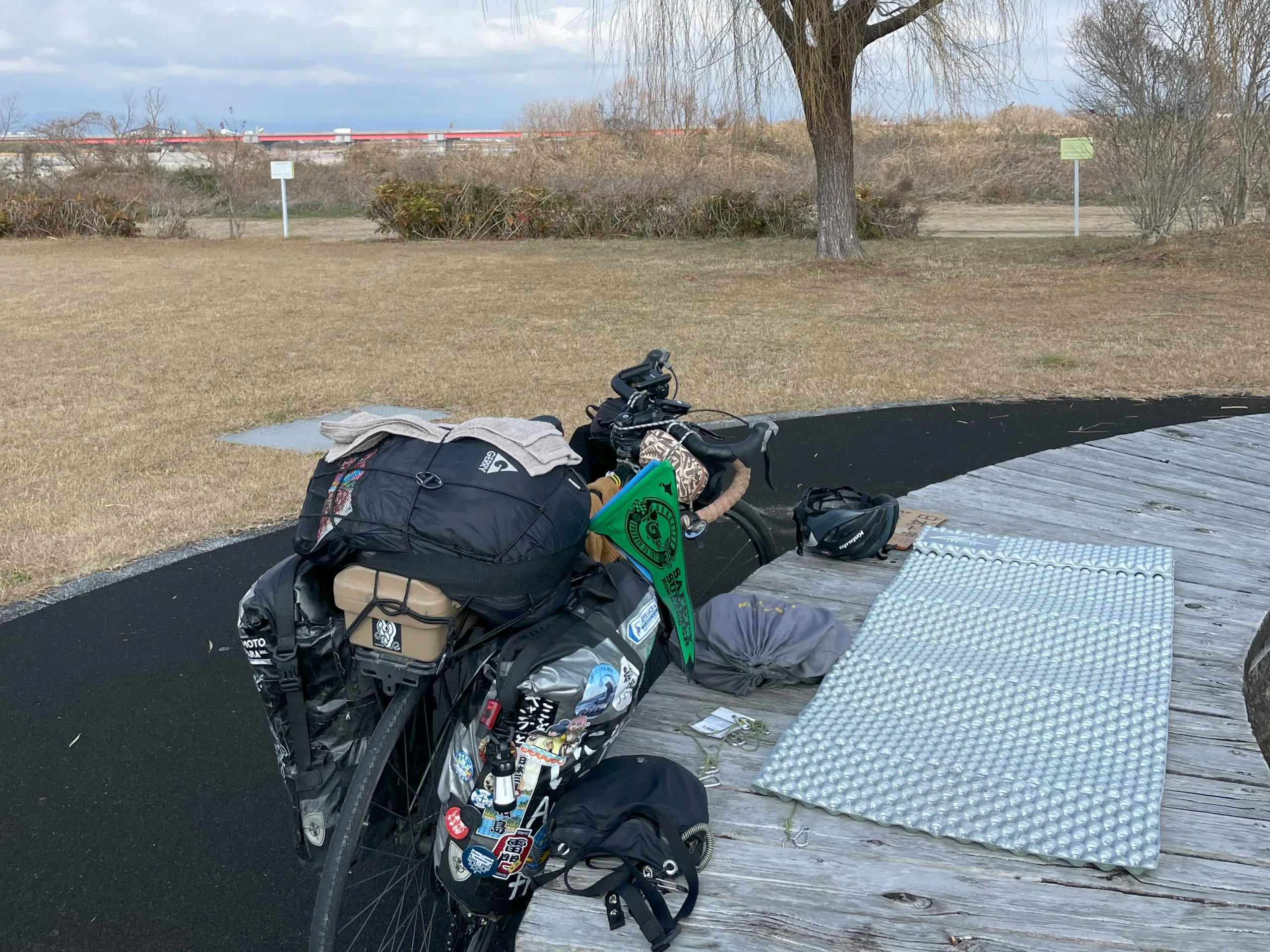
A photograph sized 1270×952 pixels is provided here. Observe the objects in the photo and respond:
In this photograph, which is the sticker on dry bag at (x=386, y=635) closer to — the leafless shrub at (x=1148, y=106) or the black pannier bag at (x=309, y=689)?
the black pannier bag at (x=309, y=689)

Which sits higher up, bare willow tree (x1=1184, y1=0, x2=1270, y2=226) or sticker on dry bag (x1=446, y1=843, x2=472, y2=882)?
bare willow tree (x1=1184, y1=0, x2=1270, y2=226)

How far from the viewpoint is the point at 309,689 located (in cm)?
202

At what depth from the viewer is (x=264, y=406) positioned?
7.23 metres

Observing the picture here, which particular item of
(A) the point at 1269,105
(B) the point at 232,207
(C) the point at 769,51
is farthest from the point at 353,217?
(A) the point at 1269,105

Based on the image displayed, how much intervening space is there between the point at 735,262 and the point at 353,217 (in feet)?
47.9

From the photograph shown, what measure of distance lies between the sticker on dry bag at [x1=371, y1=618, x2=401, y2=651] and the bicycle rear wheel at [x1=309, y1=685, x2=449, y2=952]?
0.10 m

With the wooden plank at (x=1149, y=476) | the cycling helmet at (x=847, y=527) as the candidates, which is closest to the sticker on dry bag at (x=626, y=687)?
the cycling helmet at (x=847, y=527)

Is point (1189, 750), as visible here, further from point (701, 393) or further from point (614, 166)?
point (614, 166)

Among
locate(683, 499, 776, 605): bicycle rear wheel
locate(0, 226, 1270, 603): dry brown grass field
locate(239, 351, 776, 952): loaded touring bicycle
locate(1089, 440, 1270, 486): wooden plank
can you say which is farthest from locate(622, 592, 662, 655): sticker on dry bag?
locate(0, 226, 1270, 603): dry brown grass field

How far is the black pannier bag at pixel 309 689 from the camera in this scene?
1931 millimetres

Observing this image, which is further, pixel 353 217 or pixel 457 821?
pixel 353 217

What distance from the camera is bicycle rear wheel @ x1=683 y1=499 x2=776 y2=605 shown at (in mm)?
3686

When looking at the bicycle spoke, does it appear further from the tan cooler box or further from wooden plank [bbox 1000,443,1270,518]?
wooden plank [bbox 1000,443,1270,518]

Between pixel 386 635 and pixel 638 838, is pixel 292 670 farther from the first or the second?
pixel 638 838
